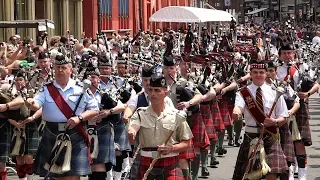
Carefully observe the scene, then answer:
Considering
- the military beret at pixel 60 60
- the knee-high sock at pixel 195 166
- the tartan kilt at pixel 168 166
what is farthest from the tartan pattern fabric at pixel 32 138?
the tartan kilt at pixel 168 166

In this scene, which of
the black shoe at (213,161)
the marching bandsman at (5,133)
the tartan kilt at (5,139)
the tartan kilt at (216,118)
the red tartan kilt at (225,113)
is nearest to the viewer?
the marching bandsman at (5,133)

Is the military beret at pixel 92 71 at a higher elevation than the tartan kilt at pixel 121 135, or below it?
higher

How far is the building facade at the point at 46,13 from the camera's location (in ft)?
73.9

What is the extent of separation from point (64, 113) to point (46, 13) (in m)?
19.0

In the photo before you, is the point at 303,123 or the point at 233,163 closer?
the point at 303,123

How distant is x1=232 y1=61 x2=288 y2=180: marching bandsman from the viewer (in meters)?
8.74

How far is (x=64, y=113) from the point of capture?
8.34 metres

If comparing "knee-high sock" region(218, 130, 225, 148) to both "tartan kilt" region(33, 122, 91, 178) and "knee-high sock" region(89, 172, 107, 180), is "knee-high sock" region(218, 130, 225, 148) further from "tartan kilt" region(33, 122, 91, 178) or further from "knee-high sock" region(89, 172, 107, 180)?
"tartan kilt" region(33, 122, 91, 178)

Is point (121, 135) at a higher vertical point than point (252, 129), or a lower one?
lower

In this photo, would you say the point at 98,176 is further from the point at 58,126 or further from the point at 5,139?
the point at 58,126

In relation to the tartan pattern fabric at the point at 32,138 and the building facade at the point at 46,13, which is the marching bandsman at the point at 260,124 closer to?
the tartan pattern fabric at the point at 32,138

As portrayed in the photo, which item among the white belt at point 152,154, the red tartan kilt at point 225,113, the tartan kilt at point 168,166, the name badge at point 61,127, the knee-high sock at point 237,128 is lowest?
the knee-high sock at point 237,128

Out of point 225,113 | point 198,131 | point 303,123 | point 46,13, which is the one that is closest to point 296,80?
point 303,123

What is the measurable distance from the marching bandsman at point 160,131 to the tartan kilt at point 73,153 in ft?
4.09
